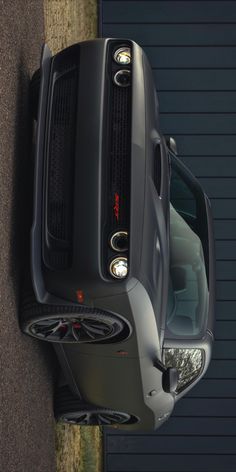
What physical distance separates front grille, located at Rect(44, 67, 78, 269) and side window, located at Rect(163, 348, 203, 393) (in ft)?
4.16

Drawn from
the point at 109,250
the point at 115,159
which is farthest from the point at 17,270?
the point at 115,159

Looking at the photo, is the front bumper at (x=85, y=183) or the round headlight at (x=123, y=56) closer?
the front bumper at (x=85, y=183)

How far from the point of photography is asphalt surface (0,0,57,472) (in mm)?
5312

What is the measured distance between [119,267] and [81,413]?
1.66m

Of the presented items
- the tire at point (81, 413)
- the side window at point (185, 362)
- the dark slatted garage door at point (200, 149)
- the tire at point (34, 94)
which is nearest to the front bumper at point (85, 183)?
the tire at point (34, 94)

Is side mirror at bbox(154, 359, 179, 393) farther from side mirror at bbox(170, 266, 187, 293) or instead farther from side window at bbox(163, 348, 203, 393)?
side mirror at bbox(170, 266, 187, 293)

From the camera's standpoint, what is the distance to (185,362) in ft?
21.0

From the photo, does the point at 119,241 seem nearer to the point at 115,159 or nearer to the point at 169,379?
the point at 115,159

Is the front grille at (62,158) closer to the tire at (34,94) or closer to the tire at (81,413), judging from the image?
the tire at (34,94)

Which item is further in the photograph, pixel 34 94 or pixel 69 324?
pixel 34 94

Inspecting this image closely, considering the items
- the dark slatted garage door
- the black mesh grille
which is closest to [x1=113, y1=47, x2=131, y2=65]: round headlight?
the black mesh grille

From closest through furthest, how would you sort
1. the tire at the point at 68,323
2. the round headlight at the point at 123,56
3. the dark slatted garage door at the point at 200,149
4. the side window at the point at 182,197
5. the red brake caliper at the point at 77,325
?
the tire at the point at 68,323, the red brake caliper at the point at 77,325, the round headlight at the point at 123,56, the side window at the point at 182,197, the dark slatted garage door at the point at 200,149

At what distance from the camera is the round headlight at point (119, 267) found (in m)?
5.16

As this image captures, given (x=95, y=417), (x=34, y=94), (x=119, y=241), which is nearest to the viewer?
(x=119, y=241)
